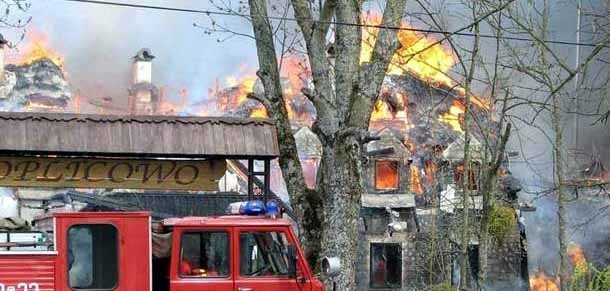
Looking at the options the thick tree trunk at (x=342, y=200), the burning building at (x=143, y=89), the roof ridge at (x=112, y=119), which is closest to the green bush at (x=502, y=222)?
the burning building at (x=143, y=89)

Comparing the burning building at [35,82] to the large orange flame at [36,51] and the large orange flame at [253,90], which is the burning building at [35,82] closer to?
the large orange flame at [36,51]

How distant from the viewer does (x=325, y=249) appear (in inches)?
463

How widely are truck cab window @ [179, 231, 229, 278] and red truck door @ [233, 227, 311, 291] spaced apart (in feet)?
0.43

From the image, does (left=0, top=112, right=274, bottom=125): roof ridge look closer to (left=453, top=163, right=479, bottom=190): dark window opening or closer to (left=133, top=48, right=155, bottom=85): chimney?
(left=453, top=163, right=479, bottom=190): dark window opening

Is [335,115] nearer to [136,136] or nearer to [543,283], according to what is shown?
[136,136]

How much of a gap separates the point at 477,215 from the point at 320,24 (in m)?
16.5

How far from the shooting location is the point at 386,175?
28.7 m

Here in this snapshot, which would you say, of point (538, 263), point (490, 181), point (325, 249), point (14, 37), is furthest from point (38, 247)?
point (538, 263)

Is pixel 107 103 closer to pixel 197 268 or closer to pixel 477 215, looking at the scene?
pixel 477 215

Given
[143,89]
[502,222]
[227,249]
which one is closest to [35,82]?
[143,89]

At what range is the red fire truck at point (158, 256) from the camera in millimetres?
8352

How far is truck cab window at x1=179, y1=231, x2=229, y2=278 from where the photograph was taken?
884cm

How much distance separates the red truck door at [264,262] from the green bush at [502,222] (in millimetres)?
19643

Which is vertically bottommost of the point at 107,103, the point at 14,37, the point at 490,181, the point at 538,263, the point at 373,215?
the point at 538,263
